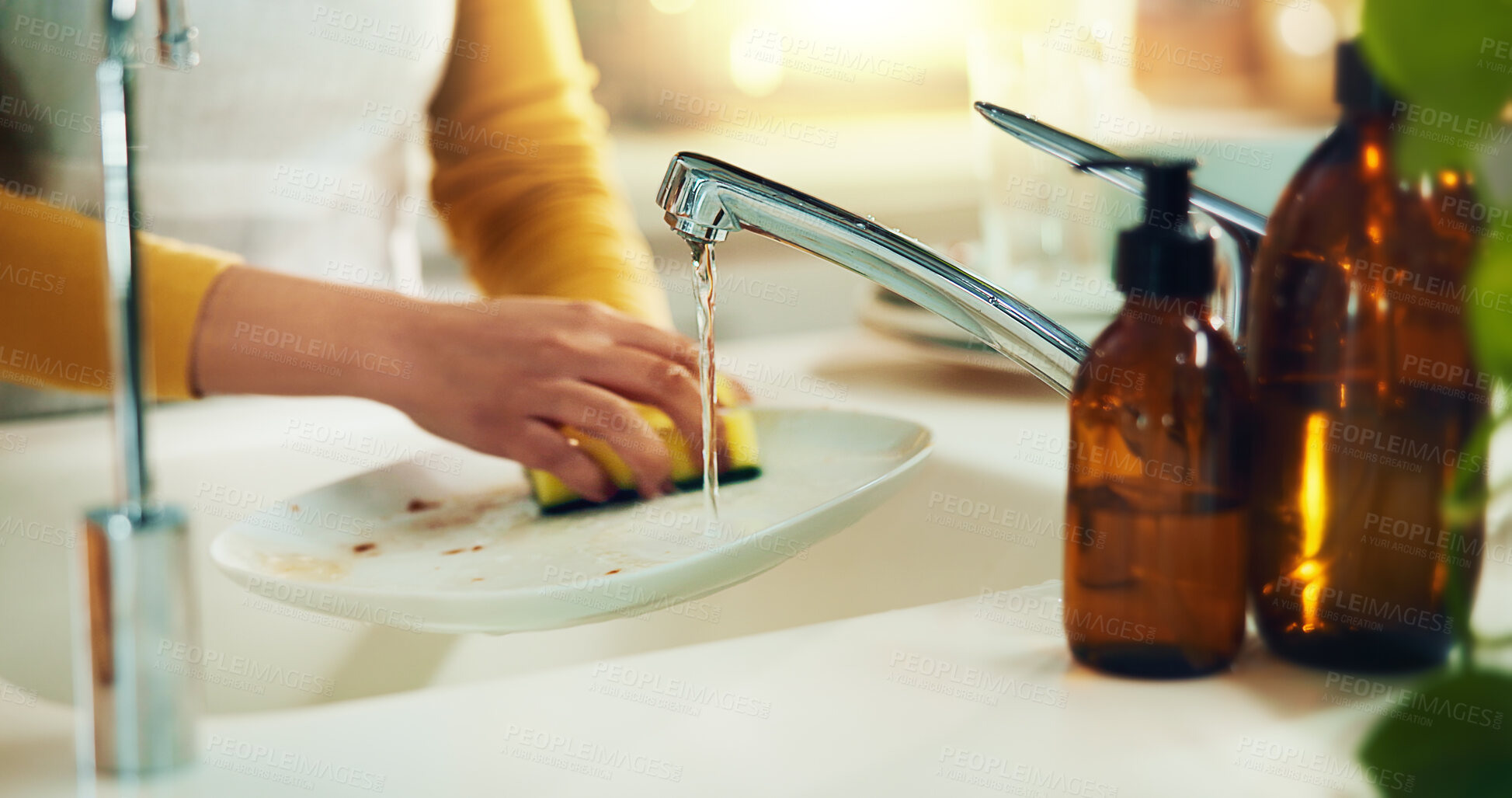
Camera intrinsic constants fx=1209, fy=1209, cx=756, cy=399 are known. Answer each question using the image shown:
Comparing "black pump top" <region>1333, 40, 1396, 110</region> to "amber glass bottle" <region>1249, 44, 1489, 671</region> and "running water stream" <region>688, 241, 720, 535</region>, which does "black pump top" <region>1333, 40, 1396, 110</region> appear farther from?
"running water stream" <region>688, 241, 720, 535</region>

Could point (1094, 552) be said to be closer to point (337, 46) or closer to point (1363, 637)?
point (1363, 637)

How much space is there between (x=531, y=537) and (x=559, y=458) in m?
0.04

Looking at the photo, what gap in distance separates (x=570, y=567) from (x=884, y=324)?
0.34m

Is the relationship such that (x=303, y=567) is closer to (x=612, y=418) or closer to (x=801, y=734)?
(x=612, y=418)

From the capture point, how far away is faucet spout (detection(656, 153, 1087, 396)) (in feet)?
1.21

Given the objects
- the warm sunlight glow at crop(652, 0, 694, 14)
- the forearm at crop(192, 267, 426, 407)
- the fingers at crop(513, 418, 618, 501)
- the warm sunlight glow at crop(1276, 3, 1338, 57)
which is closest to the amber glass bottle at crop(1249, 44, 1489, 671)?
the fingers at crop(513, 418, 618, 501)

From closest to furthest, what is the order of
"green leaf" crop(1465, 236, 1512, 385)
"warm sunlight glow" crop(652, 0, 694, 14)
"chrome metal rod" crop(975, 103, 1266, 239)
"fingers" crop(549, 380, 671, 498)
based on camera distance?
"green leaf" crop(1465, 236, 1512, 385) < "chrome metal rod" crop(975, 103, 1266, 239) < "fingers" crop(549, 380, 671, 498) < "warm sunlight glow" crop(652, 0, 694, 14)

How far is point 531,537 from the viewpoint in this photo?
512mm

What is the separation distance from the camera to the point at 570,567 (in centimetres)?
48

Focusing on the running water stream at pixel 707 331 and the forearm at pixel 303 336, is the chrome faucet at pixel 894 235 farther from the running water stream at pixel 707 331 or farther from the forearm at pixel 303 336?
the forearm at pixel 303 336

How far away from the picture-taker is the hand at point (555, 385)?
518 mm

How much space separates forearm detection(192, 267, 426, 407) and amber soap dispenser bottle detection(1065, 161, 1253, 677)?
1.14 feet

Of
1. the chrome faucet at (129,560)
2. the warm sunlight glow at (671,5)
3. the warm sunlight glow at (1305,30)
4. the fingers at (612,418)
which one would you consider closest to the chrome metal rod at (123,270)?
the chrome faucet at (129,560)

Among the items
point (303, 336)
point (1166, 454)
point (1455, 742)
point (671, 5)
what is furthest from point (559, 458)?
point (671, 5)
